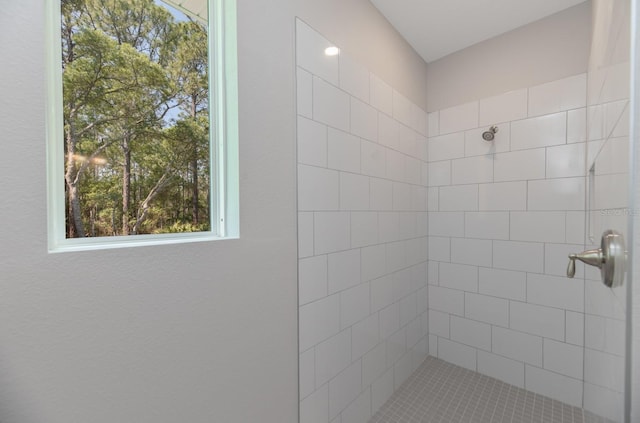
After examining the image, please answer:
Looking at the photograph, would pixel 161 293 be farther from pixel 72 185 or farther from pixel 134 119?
pixel 134 119

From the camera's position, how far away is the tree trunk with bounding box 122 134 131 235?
80cm

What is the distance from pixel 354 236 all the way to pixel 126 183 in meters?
1.02

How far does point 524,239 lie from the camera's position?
177 centimetres

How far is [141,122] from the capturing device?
2.71 ft

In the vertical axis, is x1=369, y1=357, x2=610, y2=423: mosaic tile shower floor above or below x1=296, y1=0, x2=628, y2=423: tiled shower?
below

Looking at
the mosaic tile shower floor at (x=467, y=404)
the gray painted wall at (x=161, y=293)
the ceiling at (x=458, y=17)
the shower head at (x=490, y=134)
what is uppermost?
the ceiling at (x=458, y=17)

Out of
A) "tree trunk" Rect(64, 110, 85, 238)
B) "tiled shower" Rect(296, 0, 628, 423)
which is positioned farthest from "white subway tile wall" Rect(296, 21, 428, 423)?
"tree trunk" Rect(64, 110, 85, 238)

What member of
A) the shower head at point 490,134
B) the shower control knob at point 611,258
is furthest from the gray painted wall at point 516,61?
the shower control knob at point 611,258

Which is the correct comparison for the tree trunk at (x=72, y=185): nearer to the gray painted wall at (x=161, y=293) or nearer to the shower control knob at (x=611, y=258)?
the gray painted wall at (x=161, y=293)

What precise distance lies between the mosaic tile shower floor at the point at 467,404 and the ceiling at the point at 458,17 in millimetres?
A: 2248

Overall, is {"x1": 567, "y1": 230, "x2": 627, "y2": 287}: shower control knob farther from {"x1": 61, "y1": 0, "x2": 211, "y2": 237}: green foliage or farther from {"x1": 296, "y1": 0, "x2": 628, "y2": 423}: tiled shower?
{"x1": 61, "y1": 0, "x2": 211, "y2": 237}: green foliage

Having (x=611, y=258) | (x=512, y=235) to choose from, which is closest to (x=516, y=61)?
(x=512, y=235)

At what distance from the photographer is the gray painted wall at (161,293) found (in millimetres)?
573

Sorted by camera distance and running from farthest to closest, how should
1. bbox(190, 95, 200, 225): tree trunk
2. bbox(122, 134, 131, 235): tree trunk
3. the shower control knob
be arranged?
bbox(190, 95, 200, 225): tree trunk, bbox(122, 134, 131, 235): tree trunk, the shower control knob
